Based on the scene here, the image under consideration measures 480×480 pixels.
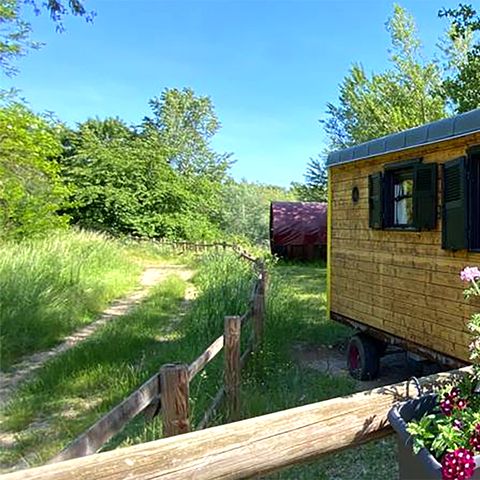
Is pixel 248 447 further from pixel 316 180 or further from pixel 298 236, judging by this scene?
pixel 316 180

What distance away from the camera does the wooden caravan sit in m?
4.23

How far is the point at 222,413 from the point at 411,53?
2334cm

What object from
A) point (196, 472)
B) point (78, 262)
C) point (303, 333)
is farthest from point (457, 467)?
point (78, 262)

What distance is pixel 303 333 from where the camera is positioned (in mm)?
7395

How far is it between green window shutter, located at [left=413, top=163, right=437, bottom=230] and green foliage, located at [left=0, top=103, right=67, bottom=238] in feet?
36.0

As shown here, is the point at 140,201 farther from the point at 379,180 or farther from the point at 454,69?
the point at 379,180

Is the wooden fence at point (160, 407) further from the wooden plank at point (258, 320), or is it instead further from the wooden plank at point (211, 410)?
the wooden plank at point (258, 320)

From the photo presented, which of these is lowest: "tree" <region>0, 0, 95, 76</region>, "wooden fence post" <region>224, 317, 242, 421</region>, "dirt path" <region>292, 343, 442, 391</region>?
"dirt path" <region>292, 343, 442, 391</region>

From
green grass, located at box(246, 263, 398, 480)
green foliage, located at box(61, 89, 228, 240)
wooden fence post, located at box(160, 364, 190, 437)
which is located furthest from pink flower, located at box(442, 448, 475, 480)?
green foliage, located at box(61, 89, 228, 240)

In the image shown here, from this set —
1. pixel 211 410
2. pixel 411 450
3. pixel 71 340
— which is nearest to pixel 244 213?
pixel 71 340

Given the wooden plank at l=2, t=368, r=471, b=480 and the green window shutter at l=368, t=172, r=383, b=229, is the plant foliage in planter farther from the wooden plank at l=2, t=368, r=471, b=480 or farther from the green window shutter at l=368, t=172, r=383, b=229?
the green window shutter at l=368, t=172, r=383, b=229

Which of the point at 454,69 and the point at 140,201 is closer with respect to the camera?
the point at 454,69

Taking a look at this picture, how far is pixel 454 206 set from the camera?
4.32 meters

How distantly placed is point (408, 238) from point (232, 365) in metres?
2.52
